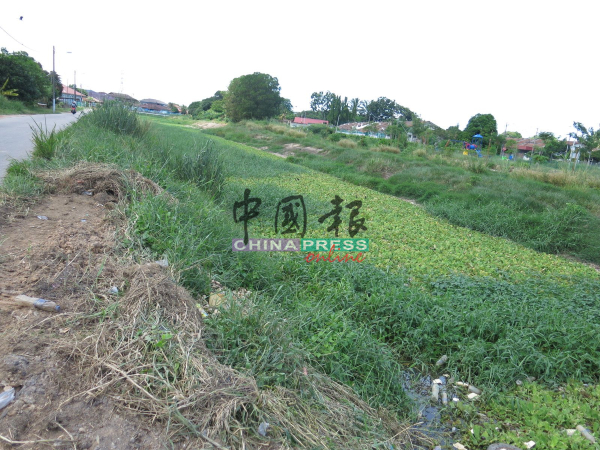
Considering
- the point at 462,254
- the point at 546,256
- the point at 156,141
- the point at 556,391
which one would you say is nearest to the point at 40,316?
the point at 556,391

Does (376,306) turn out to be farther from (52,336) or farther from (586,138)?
(586,138)

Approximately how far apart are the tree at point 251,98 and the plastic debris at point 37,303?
35.1 metres

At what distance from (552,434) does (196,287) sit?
8.10 ft

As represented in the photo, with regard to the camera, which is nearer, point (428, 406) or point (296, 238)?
point (428, 406)

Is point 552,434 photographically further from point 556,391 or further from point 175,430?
point 175,430

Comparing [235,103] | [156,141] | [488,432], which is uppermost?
[235,103]

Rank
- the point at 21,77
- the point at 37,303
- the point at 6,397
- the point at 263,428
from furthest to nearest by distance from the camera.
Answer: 1. the point at 21,77
2. the point at 37,303
3. the point at 263,428
4. the point at 6,397

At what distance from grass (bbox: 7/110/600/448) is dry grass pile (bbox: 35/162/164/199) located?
0.95 feet

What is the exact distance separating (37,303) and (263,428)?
141cm

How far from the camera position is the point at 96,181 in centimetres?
429

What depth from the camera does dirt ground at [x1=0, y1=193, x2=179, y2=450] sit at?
59.8 inches

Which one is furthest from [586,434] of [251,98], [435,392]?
[251,98]

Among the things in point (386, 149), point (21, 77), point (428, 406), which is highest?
point (21, 77)

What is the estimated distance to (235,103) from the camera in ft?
119
